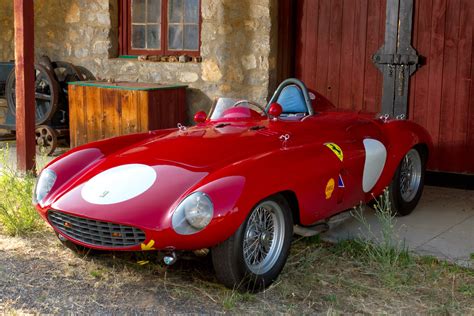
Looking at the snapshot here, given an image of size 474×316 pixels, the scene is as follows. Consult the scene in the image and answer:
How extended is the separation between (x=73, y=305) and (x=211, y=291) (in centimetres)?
75

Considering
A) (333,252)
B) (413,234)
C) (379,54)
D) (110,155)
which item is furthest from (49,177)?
(379,54)

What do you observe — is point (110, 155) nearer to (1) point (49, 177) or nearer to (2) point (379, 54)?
(1) point (49, 177)

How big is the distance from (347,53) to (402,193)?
203 cm

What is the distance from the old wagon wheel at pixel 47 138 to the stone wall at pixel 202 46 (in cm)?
91

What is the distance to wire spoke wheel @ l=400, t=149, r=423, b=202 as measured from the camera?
5.61 m

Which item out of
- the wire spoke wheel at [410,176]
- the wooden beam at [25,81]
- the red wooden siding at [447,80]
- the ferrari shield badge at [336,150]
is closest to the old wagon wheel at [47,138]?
the wooden beam at [25,81]

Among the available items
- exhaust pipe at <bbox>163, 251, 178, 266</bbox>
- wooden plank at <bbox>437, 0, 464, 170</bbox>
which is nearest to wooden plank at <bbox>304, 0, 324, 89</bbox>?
wooden plank at <bbox>437, 0, 464, 170</bbox>

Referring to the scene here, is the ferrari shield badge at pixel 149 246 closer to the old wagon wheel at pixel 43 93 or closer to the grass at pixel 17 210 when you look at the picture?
the grass at pixel 17 210

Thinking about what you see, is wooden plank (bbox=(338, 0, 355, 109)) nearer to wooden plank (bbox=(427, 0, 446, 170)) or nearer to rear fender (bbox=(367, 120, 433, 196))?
wooden plank (bbox=(427, 0, 446, 170))

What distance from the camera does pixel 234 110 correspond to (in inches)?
198

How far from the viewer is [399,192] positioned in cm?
547

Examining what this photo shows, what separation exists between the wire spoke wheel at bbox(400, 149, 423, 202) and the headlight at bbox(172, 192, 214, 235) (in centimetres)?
234

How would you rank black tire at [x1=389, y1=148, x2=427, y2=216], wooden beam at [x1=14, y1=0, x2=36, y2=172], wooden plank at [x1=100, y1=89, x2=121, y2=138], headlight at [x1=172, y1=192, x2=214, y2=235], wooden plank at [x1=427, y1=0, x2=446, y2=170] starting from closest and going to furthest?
headlight at [x1=172, y1=192, x2=214, y2=235] < black tire at [x1=389, y1=148, x2=427, y2=216] < wooden plank at [x1=427, y1=0, x2=446, y2=170] < wooden beam at [x1=14, y1=0, x2=36, y2=172] < wooden plank at [x1=100, y1=89, x2=121, y2=138]

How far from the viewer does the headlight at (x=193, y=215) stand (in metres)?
3.67
